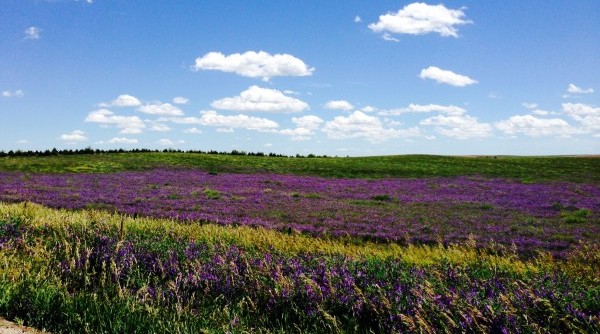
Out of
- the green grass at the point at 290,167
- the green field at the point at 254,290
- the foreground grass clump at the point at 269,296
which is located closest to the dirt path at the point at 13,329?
the green field at the point at 254,290

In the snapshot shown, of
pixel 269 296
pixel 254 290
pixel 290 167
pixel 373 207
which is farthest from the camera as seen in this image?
pixel 290 167

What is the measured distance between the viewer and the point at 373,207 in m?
23.3

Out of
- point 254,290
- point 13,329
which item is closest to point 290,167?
point 254,290

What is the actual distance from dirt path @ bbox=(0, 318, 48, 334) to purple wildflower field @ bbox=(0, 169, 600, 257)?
8192mm

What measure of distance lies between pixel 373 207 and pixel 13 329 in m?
19.2

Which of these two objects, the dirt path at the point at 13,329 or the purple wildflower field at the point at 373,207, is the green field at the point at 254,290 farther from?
the purple wildflower field at the point at 373,207

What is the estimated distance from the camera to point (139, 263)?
7910 millimetres

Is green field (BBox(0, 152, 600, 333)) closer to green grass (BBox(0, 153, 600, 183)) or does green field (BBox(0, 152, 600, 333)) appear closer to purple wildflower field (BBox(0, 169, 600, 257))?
purple wildflower field (BBox(0, 169, 600, 257))

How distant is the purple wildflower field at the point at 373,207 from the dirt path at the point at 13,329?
26.9 ft

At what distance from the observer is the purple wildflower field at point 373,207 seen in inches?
638

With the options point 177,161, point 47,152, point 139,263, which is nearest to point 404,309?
point 139,263

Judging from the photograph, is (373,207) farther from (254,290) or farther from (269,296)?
(269,296)

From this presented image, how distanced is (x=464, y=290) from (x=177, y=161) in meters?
50.8

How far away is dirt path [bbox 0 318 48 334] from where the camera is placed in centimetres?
529
